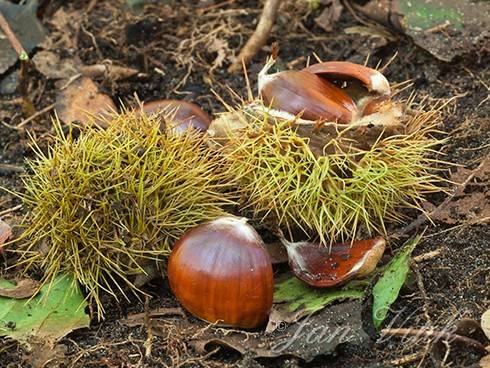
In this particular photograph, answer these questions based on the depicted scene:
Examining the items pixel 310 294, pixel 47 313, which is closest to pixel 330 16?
pixel 310 294

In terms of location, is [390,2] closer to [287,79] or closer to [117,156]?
[287,79]

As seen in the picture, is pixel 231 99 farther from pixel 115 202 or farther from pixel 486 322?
pixel 486 322

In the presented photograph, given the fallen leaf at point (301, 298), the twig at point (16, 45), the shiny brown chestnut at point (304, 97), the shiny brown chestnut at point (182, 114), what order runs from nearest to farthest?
the fallen leaf at point (301, 298) < the shiny brown chestnut at point (304, 97) < the shiny brown chestnut at point (182, 114) < the twig at point (16, 45)

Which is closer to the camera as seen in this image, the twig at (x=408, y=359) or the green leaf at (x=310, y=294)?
the twig at (x=408, y=359)

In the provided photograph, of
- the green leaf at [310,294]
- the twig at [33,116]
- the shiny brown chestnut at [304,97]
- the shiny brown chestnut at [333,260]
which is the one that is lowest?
the green leaf at [310,294]

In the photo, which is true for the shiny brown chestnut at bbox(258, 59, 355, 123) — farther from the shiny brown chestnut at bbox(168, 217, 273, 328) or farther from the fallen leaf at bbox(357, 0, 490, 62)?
the fallen leaf at bbox(357, 0, 490, 62)

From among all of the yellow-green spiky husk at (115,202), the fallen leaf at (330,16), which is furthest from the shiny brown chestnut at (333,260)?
the fallen leaf at (330,16)

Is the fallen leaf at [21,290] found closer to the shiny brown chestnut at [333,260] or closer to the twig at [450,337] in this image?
the shiny brown chestnut at [333,260]
